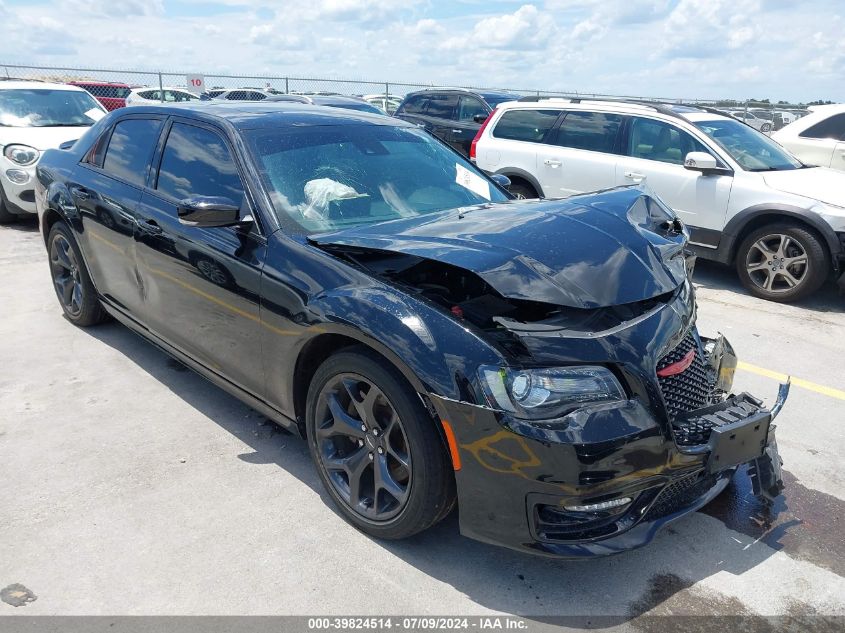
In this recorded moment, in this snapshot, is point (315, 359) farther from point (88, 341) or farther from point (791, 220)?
point (791, 220)

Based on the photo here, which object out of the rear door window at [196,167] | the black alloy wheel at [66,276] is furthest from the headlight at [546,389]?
the black alloy wheel at [66,276]

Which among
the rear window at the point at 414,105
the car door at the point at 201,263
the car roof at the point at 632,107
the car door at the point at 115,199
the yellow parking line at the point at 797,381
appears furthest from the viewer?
the rear window at the point at 414,105

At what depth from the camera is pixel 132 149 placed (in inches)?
169

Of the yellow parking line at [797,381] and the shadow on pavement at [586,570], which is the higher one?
the shadow on pavement at [586,570]

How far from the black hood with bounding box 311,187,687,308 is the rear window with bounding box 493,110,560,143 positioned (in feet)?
16.8

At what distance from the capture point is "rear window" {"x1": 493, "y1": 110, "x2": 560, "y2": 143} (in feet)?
27.1

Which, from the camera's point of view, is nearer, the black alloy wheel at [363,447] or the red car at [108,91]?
the black alloy wheel at [363,447]

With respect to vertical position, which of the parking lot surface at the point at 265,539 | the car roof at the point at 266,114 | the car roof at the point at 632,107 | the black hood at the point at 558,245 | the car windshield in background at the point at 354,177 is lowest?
the parking lot surface at the point at 265,539

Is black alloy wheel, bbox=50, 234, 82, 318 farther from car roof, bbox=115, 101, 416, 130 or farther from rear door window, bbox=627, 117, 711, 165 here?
rear door window, bbox=627, 117, 711, 165

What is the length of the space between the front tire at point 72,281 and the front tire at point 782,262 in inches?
233

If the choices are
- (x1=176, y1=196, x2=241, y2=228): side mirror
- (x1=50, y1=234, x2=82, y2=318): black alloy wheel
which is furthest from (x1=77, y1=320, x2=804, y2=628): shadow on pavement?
(x1=50, y1=234, x2=82, y2=318): black alloy wheel

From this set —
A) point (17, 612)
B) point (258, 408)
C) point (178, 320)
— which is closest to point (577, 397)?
point (258, 408)

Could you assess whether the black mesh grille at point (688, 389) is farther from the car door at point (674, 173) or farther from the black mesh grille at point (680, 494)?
the car door at point (674, 173)

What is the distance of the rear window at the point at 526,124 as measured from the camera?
8250mm
